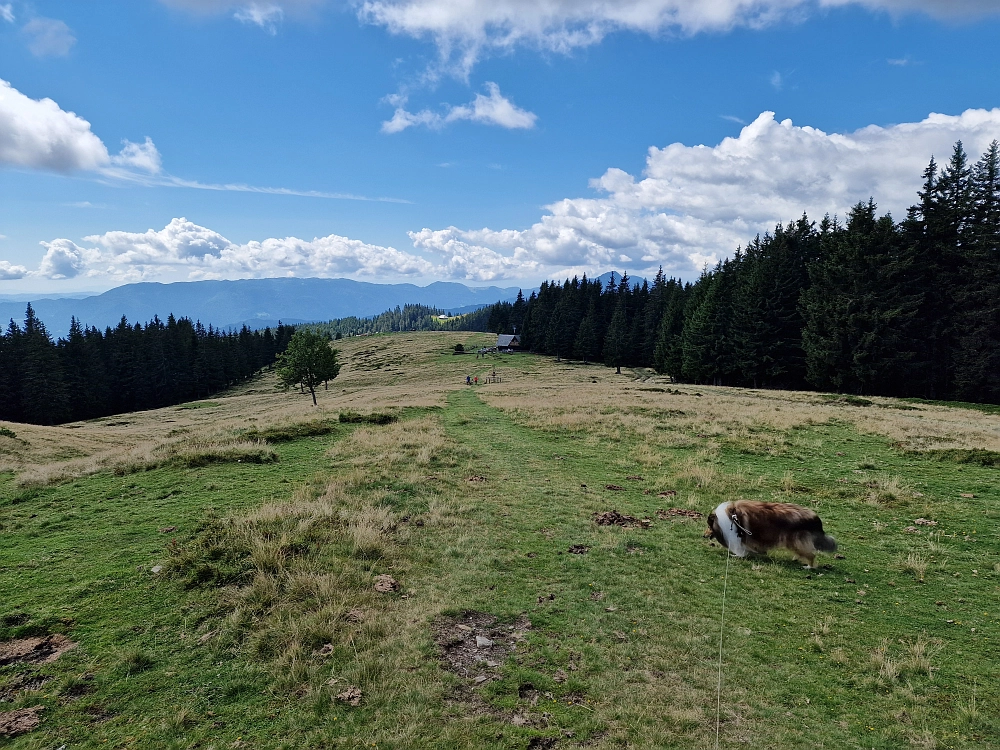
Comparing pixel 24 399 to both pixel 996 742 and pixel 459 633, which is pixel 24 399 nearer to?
pixel 459 633

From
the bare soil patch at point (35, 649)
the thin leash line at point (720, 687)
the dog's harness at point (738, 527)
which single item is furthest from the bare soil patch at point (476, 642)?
the dog's harness at point (738, 527)

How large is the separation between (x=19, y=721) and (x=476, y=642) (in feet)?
16.4

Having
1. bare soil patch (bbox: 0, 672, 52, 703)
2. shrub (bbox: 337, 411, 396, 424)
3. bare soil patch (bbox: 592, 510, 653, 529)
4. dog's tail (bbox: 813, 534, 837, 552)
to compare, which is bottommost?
shrub (bbox: 337, 411, 396, 424)

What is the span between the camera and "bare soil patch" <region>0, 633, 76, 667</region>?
5598 millimetres

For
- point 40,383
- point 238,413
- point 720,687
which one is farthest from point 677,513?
point 40,383

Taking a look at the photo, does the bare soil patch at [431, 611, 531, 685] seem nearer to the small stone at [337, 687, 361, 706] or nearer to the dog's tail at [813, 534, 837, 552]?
the small stone at [337, 687, 361, 706]

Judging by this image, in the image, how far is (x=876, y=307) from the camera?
140 feet

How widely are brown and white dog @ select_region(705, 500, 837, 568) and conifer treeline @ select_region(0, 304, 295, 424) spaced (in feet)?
291

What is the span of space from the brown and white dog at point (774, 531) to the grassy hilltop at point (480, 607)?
0.32 m

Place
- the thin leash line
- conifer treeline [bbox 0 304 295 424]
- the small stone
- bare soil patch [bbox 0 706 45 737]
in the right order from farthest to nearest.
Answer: conifer treeline [bbox 0 304 295 424] < the small stone < the thin leash line < bare soil patch [bbox 0 706 45 737]

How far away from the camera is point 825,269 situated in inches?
1845

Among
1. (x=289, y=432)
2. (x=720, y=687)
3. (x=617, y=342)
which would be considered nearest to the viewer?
(x=720, y=687)

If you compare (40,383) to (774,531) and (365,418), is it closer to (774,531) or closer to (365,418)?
(365,418)

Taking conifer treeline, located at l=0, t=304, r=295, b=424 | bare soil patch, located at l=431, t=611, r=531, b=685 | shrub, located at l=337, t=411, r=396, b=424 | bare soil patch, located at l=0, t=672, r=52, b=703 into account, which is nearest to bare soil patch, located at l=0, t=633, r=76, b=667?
bare soil patch, located at l=0, t=672, r=52, b=703
